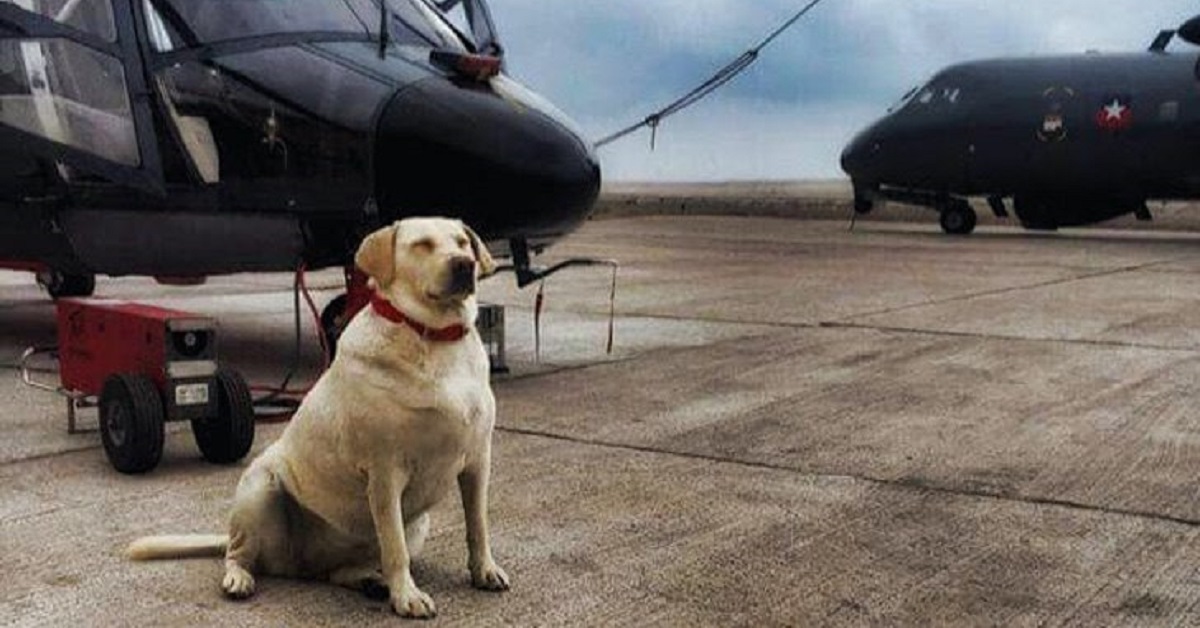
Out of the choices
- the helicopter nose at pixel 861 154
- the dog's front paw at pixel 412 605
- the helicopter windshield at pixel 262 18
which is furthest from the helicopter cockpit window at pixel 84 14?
the helicopter nose at pixel 861 154

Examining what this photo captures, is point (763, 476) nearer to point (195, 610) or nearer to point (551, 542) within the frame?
point (551, 542)

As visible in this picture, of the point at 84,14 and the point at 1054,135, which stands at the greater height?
the point at 84,14

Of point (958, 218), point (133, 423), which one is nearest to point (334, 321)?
point (133, 423)

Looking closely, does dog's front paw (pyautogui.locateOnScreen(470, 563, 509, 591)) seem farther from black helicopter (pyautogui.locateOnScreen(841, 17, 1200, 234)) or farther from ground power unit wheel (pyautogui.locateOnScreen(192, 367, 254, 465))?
black helicopter (pyautogui.locateOnScreen(841, 17, 1200, 234))

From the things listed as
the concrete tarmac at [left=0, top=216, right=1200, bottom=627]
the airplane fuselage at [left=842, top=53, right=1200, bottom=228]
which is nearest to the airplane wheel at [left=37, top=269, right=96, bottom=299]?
the concrete tarmac at [left=0, top=216, right=1200, bottom=627]

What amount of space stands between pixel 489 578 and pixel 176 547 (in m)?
1.13

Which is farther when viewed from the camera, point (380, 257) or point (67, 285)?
point (67, 285)

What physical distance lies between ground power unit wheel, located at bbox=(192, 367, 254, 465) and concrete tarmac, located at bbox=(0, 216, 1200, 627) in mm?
132

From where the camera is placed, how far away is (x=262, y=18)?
8094mm

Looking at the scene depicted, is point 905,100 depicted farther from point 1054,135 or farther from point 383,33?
point 383,33

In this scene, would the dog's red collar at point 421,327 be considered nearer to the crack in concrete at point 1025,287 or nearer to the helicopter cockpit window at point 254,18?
the helicopter cockpit window at point 254,18

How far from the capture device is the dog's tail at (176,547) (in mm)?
4430

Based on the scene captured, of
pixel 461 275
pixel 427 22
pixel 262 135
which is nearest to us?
pixel 461 275

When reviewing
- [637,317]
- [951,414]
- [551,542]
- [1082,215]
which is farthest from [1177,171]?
[551,542]
